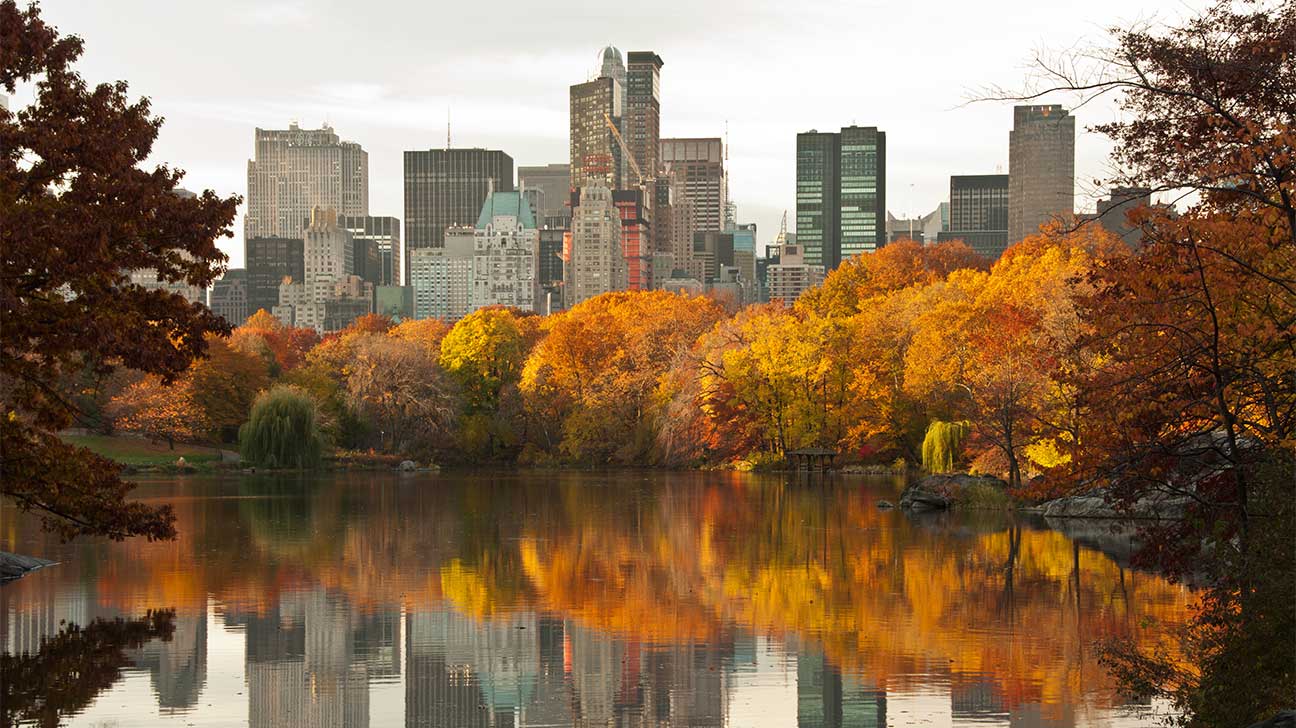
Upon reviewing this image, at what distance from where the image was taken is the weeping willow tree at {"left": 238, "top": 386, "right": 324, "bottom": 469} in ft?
213

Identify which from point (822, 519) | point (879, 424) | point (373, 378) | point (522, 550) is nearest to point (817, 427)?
point (879, 424)

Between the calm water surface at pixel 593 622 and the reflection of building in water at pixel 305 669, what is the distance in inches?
1.8

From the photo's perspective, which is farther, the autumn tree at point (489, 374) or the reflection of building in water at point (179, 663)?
the autumn tree at point (489, 374)

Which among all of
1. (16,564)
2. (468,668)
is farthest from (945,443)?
(468,668)

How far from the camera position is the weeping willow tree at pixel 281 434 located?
64.8 m

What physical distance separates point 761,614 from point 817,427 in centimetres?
4942

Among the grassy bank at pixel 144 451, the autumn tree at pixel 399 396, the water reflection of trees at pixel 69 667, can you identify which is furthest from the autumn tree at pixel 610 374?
the water reflection of trees at pixel 69 667

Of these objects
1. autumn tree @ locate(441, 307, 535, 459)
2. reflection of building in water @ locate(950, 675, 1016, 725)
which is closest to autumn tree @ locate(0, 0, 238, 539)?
reflection of building in water @ locate(950, 675, 1016, 725)

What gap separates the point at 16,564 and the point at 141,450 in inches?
2071

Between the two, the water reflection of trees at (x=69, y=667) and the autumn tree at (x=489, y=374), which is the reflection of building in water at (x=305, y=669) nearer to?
the water reflection of trees at (x=69, y=667)

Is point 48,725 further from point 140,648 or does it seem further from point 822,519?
point 822,519

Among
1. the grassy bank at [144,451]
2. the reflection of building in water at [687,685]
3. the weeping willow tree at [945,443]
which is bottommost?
the grassy bank at [144,451]

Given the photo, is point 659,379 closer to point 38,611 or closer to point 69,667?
point 38,611

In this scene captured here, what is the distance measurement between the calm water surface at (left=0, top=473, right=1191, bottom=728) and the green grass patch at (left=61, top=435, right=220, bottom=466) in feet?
129
